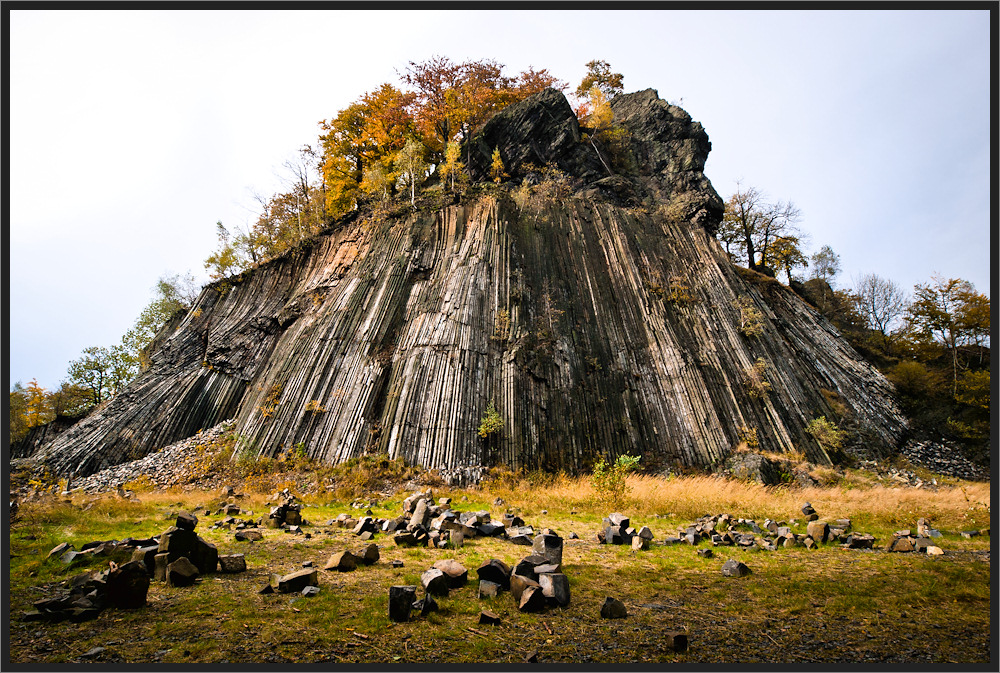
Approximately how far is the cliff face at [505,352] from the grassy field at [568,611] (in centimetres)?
795

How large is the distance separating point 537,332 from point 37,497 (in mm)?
18654

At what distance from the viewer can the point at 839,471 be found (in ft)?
56.4

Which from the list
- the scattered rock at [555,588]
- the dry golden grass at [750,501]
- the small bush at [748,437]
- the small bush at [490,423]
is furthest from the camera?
the small bush at [748,437]

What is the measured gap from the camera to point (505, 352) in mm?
17828

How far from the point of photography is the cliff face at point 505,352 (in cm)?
1642

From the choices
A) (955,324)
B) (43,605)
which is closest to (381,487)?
(43,605)

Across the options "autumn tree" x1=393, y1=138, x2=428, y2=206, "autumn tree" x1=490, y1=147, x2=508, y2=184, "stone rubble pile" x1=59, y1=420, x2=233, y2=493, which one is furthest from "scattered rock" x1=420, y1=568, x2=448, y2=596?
"autumn tree" x1=490, y1=147, x2=508, y2=184

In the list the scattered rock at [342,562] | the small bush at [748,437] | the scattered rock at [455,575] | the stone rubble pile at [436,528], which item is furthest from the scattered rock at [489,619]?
the small bush at [748,437]

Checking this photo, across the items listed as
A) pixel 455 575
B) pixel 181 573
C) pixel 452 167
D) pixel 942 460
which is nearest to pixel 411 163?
pixel 452 167

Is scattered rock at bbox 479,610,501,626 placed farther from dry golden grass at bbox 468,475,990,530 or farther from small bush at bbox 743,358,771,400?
small bush at bbox 743,358,771,400

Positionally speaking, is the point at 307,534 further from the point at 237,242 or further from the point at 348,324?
the point at 237,242

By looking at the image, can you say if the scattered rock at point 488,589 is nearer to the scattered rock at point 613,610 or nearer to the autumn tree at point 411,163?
the scattered rock at point 613,610

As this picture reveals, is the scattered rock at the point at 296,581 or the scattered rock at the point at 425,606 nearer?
the scattered rock at the point at 425,606

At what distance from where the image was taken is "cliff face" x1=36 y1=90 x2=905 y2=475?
16.4 metres
